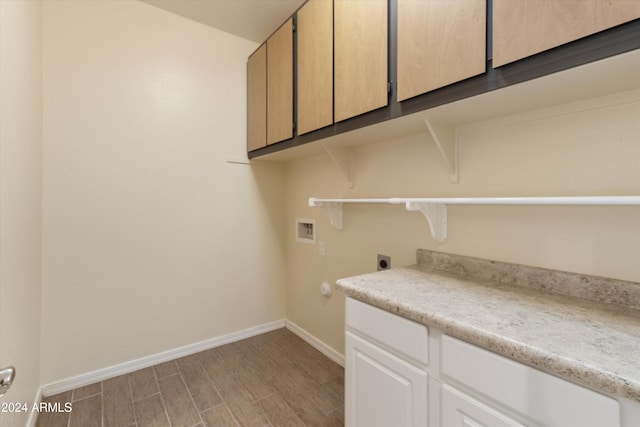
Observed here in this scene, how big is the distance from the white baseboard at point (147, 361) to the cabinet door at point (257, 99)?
5.51 ft

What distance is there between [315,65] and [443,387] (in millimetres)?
1692

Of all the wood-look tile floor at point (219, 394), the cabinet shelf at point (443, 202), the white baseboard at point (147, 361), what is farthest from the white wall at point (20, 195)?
the cabinet shelf at point (443, 202)

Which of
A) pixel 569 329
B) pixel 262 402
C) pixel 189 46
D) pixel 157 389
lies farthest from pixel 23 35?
pixel 569 329

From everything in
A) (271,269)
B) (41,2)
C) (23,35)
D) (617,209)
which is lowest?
(271,269)

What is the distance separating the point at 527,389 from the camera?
0.70 meters

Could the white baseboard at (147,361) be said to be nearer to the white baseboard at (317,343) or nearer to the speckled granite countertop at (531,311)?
the white baseboard at (317,343)

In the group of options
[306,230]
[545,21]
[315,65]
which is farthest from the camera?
[306,230]

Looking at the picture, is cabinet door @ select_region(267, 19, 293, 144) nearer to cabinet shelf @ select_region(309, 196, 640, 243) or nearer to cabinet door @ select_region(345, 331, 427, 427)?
cabinet shelf @ select_region(309, 196, 640, 243)

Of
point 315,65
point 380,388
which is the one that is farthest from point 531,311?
point 315,65

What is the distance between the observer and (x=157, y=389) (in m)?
1.88

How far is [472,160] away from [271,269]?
2.01m

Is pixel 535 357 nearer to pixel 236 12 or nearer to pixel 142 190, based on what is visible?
pixel 142 190

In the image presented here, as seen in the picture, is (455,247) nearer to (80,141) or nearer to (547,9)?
(547,9)

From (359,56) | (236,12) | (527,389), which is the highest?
(236,12)
